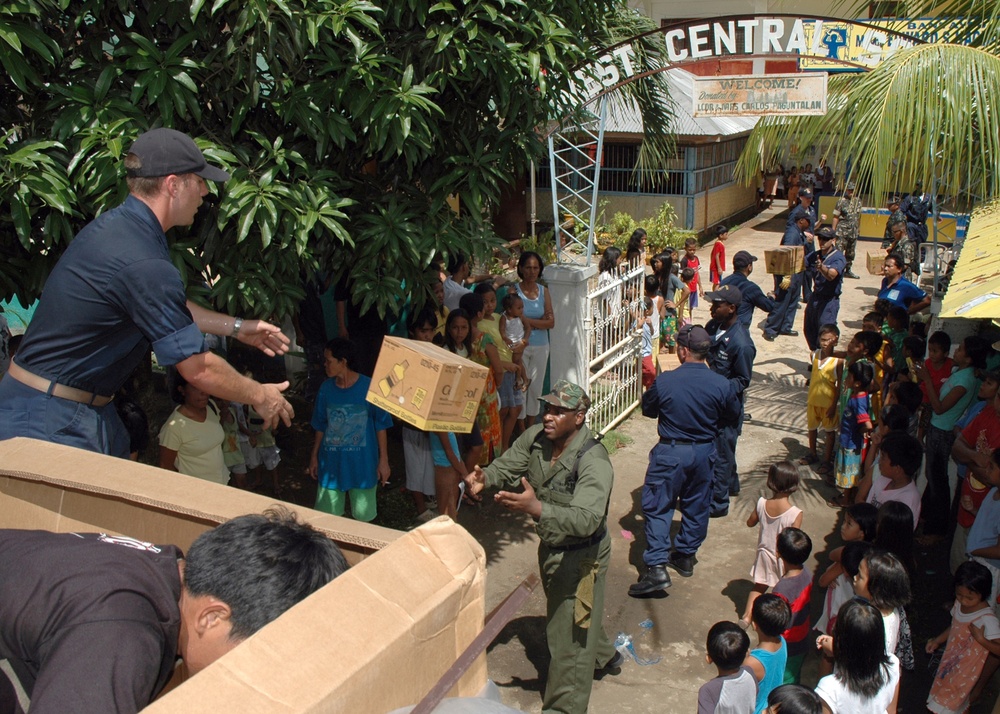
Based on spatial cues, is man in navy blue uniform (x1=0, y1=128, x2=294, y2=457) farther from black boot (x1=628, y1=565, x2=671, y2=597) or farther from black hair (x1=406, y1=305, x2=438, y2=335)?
black boot (x1=628, y1=565, x2=671, y2=597)

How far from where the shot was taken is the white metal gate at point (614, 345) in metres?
8.41

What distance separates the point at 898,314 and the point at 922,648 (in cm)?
348

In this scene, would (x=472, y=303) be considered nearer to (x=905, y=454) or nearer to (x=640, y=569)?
(x=640, y=569)

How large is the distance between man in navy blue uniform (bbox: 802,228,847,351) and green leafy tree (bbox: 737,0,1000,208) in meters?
2.96

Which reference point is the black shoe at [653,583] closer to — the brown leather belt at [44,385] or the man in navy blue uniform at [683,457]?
the man in navy blue uniform at [683,457]

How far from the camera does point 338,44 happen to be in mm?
4855

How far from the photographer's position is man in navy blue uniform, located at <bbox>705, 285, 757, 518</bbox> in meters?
6.95

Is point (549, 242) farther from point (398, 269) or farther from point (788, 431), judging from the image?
point (398, 269)

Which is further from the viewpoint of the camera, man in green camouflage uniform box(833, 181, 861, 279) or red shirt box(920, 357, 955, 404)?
man in green camouflage uniform box(833, 181, 861, 279)

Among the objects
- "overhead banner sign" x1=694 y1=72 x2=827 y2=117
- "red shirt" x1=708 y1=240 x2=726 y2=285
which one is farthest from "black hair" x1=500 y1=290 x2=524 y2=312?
"red shirt" x1=708 y1=240 x2=726 y2=285

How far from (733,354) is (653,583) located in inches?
80.7

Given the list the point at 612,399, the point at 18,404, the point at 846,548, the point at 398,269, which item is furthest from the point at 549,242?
the point at 18,404

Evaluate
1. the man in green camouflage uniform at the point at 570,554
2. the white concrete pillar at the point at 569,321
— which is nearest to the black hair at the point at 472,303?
the white concrete pillar at the point at 569,321

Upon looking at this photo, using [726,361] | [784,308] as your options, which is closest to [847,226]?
[784,308]
